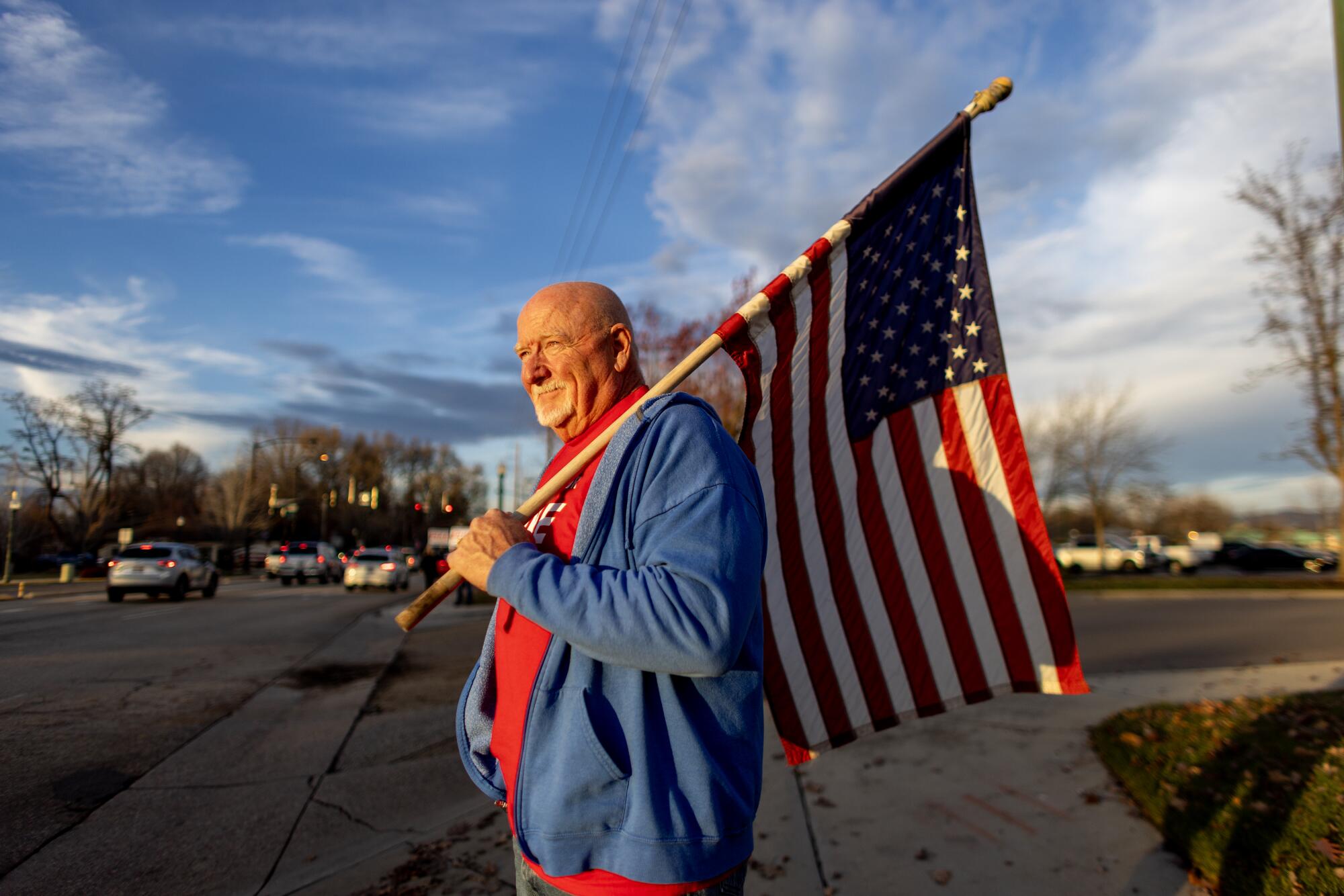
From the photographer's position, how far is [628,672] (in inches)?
63.5

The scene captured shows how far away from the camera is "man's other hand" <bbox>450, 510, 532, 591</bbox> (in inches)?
67.1

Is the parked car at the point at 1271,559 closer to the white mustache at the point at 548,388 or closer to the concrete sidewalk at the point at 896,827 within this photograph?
the concrete sidewalk at the point at 896,827

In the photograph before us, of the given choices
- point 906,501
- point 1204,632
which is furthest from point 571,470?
point 1204,632

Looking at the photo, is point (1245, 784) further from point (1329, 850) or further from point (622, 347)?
point (622, 347)

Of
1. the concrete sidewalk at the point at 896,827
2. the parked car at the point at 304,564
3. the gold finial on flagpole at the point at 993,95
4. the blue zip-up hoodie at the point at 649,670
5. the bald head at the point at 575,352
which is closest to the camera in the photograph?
the blue zip-up hoodie at the point at 649,670

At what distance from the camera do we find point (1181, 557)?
4169 cm

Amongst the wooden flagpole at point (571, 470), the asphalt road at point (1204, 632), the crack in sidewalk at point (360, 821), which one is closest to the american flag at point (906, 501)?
the wooden flagpole at point (571, 470)

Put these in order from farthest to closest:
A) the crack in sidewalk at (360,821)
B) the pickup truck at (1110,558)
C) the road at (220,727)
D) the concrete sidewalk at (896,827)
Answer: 1. the pickup truck at (1110,558)
2. the crack in sidewalk at (360,821)
3. the road at (220,727)
4. the concrete sidewalk at (896,827)

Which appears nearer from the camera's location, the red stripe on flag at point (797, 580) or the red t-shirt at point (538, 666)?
the red t-shirt at point (538, 666)

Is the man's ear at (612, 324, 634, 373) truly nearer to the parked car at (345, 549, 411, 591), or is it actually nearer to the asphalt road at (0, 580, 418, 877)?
the asphalt road at (0, 580, 418, 877)

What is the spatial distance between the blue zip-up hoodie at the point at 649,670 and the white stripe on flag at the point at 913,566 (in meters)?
1.86

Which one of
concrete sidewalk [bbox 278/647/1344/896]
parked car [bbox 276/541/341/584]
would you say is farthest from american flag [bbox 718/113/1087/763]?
parked car [bbox 276/541/341/584]

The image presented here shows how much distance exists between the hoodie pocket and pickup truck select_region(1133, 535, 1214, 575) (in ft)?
145

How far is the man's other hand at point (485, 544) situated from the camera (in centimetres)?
171
